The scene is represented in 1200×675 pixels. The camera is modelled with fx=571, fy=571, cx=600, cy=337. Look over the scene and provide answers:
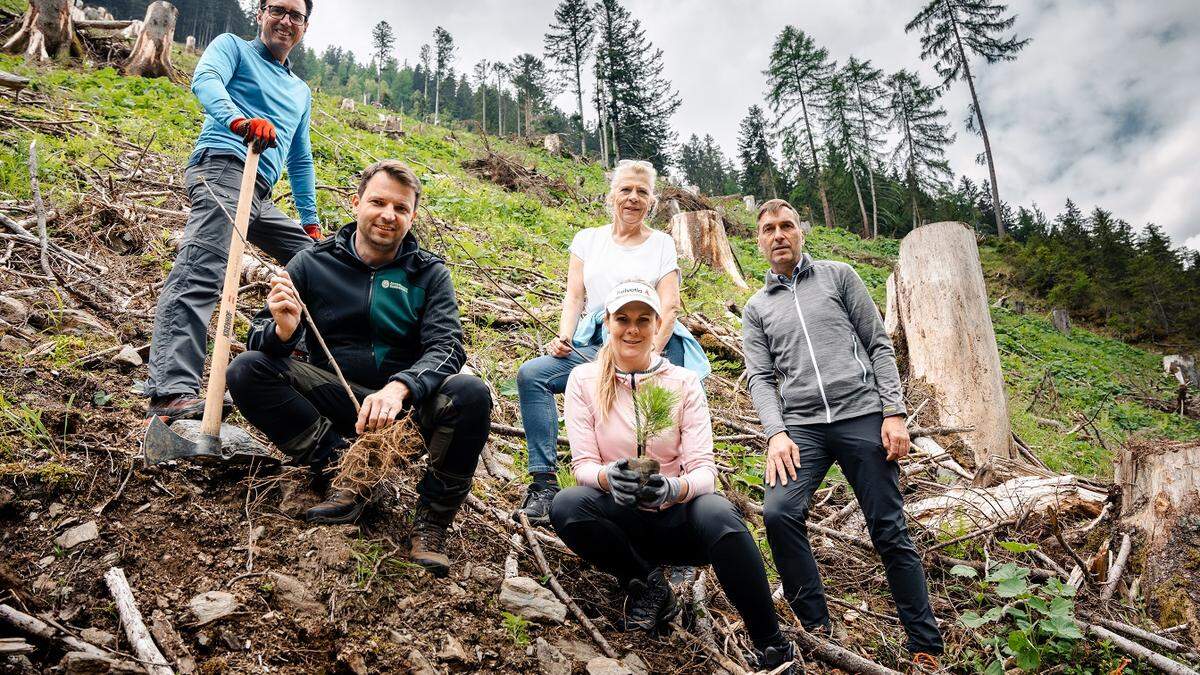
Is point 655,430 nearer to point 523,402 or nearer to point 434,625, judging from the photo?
point 434,625

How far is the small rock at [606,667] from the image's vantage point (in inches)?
75.2

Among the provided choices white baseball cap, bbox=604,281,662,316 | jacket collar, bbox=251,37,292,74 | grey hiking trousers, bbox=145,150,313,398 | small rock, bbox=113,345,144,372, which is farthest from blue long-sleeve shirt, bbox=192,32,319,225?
white baseball cap, bbox=604,281,662,316

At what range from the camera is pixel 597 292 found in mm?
3336

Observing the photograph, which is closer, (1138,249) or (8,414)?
(8,414)

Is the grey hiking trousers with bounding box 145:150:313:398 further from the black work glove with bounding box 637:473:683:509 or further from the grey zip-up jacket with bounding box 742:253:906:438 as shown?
the grey zip-up jacket with bounding box 742:253:906:438

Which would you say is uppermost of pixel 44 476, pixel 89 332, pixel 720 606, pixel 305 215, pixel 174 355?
pixel 305 215

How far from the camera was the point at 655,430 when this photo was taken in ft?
5.87

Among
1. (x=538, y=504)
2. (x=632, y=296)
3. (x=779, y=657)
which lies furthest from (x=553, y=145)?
(x=779, y=657)

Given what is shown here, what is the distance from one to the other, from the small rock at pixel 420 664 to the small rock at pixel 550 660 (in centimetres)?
36

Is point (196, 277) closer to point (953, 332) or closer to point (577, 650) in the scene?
point (577, 650)

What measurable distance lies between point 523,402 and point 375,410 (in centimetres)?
116

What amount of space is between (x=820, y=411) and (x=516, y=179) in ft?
36.5

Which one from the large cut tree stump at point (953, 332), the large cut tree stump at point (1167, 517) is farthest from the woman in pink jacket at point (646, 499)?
the large cut tree stump at point (953, 332)

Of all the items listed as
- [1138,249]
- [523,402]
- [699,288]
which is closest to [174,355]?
[523,402]
